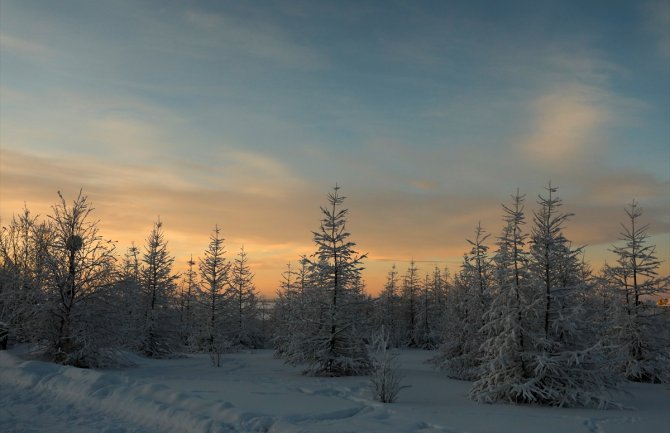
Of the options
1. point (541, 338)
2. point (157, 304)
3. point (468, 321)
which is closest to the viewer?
point (541, 338)

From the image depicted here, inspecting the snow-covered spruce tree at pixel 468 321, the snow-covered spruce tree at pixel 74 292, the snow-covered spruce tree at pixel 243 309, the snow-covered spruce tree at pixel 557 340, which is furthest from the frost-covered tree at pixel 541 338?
the snow-covered spruce tree at pixel 243 309

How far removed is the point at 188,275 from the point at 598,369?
50511mm

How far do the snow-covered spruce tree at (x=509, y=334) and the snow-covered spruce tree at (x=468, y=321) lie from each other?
668 centimetres

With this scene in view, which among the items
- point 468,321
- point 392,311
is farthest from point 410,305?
point 468,321

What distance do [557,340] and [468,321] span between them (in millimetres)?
8797

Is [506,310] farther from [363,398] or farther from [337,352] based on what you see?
[337,352]

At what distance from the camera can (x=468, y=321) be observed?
905 inches

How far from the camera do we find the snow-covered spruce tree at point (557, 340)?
43.4 feet

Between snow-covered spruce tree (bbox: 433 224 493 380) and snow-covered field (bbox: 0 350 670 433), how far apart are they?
6809 mm

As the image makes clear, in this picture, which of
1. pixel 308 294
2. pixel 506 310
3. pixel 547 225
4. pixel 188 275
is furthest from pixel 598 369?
pixel 188 275

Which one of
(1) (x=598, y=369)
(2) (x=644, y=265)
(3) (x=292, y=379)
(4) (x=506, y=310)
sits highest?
(2) (x=644, y=265)

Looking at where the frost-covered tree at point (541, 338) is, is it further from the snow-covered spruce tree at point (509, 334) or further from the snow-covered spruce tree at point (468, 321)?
the snow-covered spruce tree at point (468, 321)

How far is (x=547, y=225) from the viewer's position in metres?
14.9

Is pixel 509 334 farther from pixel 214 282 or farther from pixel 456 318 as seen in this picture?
pixel 214 282
